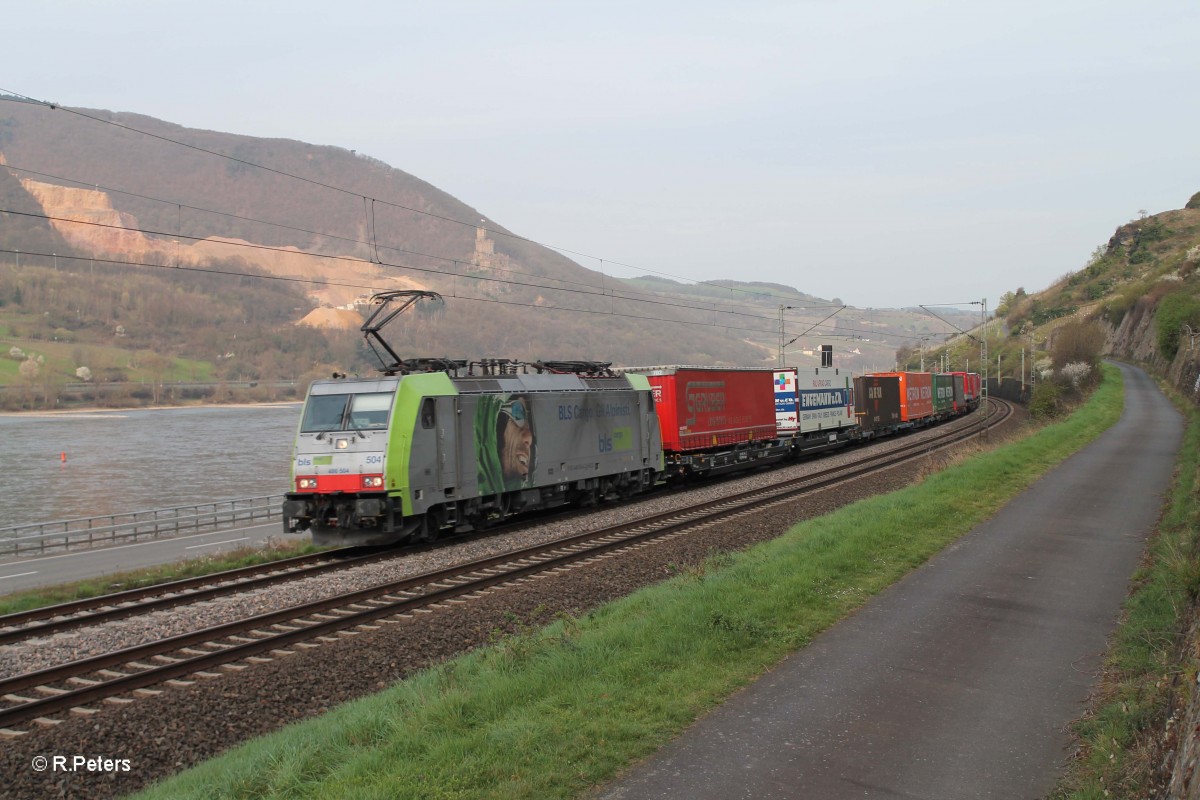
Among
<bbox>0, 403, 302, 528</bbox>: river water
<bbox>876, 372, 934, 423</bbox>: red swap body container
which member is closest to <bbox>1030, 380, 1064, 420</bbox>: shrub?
<bbox>876, 372, 934, 423</bbox>: red swap body container

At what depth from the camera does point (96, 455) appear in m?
69.7

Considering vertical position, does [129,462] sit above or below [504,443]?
below

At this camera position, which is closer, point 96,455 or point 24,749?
point 24,749

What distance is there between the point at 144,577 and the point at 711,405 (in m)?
16.5

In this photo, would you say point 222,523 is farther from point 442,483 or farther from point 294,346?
point 294,346

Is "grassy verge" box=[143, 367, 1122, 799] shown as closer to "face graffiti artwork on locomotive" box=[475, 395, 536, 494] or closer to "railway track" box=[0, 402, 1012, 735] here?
"railway track" box=[0, 402, 1012, 735]

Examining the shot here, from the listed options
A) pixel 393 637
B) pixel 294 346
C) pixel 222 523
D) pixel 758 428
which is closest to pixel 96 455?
pixel 222 523

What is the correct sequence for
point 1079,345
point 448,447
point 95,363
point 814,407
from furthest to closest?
point 95,363
point 1079,345
point 814,407
point 448,447

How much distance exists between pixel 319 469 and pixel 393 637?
6.39 meters

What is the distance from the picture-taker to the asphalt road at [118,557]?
2110 centimetres

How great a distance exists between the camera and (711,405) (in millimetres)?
27812

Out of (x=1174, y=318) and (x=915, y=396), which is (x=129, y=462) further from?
(x=1174, y=318)

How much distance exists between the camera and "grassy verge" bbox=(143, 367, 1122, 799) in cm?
575

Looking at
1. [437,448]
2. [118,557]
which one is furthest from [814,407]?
[118,557]
